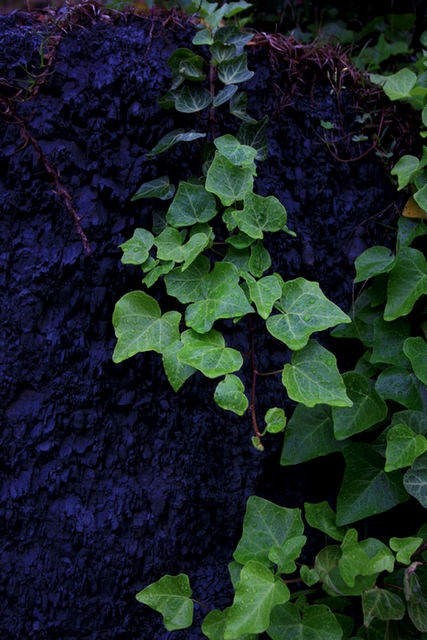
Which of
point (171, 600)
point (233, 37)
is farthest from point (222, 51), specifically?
point (171, 600)

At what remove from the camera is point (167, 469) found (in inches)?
44.3

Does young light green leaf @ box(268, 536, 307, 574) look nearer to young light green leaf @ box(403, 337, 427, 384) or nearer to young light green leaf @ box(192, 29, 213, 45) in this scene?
young light green leaf @ box(403, 337, 427, 384)

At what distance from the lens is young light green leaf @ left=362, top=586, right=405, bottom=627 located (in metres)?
0.96

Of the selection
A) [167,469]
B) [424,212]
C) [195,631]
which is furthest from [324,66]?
[195,631]

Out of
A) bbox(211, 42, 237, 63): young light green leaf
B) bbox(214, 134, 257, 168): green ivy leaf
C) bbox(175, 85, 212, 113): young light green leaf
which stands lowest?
bbox(214, 134, 257, 168): green ivy leaf

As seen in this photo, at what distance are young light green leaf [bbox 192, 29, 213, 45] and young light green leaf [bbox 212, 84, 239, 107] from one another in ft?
0.38

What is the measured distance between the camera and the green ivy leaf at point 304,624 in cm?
96

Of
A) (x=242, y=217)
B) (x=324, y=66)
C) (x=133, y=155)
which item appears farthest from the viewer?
(x=324, y=66)

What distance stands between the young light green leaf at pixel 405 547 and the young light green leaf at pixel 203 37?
3.54 ft

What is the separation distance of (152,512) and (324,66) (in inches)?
44.0

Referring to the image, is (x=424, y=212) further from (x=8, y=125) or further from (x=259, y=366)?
(x=8, y=125)

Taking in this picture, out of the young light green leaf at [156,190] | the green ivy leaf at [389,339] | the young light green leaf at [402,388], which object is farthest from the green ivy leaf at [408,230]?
the young light green leaf at [156,190]

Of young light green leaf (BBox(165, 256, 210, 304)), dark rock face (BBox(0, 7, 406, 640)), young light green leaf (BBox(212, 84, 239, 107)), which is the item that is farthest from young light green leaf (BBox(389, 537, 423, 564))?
young light green leaf (BBox(212, 84, 239, 107))

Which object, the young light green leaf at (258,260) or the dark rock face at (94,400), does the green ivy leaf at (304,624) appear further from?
the young light green leaf at (258,260)
